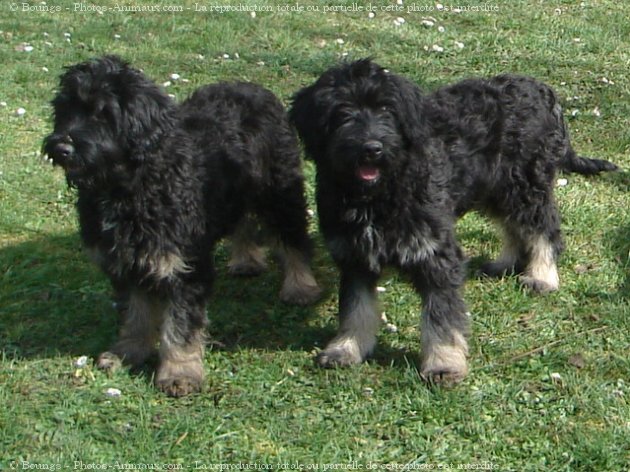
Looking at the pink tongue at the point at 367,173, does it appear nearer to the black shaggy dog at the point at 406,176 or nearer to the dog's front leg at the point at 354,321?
the black shaggy dog at the point at 406,176

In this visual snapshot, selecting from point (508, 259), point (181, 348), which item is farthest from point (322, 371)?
point (508, 259)

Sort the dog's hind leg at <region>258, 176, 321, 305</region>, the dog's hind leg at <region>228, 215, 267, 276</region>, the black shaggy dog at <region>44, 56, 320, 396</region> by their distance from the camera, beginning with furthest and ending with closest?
the dog's hind leg at <region>228, 215, 267, 276</region> < the dog's hind leg at <region>258, 176, 321, 305</region> < the black shaggy dog at <region>44, 56, 320, 396</region>

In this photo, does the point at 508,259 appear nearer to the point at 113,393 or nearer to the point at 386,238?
the point at 386,238

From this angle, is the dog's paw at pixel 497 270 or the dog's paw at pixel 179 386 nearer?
the dog's paw at pixel 179 386

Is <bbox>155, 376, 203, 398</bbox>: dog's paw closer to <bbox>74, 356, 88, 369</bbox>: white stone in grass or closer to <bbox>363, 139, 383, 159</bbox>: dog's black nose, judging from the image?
<bbox>74, 356, 88, 369</bbox>: white stone in grass

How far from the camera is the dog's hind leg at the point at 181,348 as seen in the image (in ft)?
18.1

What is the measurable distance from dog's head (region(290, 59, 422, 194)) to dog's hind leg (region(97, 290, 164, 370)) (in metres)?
1.34

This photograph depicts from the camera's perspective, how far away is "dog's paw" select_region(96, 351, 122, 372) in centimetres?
571

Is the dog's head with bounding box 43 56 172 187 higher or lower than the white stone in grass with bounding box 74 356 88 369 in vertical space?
higher

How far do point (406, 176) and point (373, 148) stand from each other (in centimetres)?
38

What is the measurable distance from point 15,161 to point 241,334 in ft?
11.2

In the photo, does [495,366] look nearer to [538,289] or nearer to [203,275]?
[538,289]

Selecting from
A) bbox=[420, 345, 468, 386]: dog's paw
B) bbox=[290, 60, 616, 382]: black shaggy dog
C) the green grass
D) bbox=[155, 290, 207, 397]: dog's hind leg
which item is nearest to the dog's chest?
bbox=[290, 60, 616, 382]: black shaggy dog

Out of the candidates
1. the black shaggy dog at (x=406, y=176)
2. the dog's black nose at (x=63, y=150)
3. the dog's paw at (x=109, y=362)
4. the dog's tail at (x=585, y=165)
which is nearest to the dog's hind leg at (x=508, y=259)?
the black shaggy dog at (x=406, y=176)
